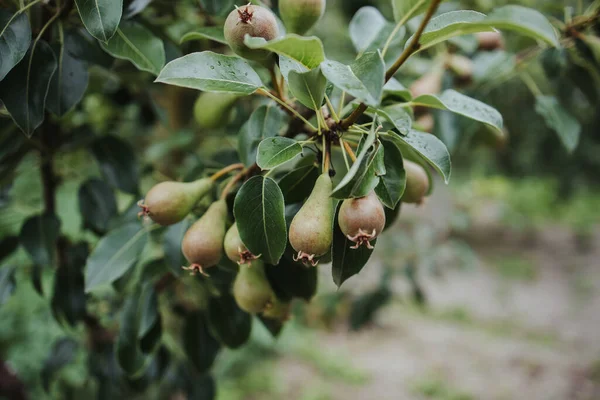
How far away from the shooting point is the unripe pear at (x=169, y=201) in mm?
550

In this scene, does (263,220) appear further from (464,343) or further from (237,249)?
(464,343)

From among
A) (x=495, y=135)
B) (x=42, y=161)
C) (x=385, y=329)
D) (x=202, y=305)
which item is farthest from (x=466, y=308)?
(x=42, y=161)

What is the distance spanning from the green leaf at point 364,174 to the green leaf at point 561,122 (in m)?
0.58

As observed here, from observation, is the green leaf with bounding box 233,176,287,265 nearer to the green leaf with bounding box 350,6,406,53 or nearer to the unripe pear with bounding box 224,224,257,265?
the unripe pear with bounding box 224,224,257,265

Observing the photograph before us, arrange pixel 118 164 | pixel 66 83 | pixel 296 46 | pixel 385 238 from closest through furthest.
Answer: pixel 296 46, pixel 66 83, pixel 118 164, pixel 385 238

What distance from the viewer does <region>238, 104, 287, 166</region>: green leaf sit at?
0.62 m

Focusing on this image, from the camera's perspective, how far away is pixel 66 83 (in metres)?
0.66

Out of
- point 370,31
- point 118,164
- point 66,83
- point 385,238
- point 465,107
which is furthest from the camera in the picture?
point 385,238

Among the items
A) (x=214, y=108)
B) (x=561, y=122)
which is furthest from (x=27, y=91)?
(x=561, y=122)

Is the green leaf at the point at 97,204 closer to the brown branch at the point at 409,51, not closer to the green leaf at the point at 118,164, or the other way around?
the green leaf at the point at 118,164

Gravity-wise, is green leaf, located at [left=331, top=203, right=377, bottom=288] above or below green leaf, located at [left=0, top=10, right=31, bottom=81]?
below

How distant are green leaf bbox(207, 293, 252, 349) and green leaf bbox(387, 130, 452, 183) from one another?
1.45ft

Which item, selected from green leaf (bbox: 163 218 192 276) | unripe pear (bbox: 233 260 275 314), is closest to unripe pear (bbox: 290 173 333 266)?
unripe pear (bbox: 233 260 275 314)

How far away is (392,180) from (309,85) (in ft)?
0.46
